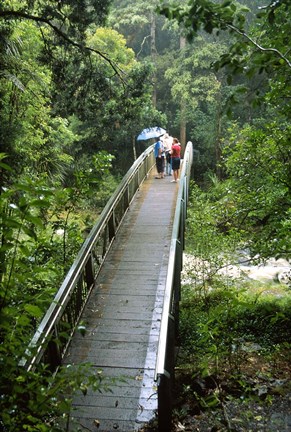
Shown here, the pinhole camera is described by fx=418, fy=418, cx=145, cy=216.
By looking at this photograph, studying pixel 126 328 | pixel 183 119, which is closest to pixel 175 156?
pixel 126 328

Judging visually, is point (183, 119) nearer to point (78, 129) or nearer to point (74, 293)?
point (78, 129)

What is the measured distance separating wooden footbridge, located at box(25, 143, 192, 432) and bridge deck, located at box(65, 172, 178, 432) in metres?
0.01

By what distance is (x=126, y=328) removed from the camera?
613 cm

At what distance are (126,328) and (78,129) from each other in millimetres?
18955

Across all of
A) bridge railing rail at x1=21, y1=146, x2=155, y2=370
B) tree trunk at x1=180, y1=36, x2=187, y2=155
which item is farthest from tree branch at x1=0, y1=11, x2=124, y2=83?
tree trunk at x1=180, y1=36, x2=187, y2=155

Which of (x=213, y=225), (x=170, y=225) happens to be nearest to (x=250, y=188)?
(x=213, y=225)

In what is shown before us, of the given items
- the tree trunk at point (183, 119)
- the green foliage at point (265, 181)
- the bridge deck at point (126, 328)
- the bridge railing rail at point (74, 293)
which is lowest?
the bridge deck at point (126, 328)

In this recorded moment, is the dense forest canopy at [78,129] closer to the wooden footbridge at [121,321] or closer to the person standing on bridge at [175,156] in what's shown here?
the wooden footbridge at [121,321]

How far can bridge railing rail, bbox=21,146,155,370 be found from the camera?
384cm

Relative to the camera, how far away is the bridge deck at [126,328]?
180 inches

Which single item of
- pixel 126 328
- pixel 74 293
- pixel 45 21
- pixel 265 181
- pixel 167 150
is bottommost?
pixel 126 328

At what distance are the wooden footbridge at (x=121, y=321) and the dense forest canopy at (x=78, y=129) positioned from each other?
48 cm

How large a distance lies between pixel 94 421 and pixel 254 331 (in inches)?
221

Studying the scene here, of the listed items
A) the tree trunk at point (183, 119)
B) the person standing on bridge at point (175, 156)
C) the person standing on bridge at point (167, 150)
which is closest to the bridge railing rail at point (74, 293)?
the person standing on bridge at point (175, 156)
